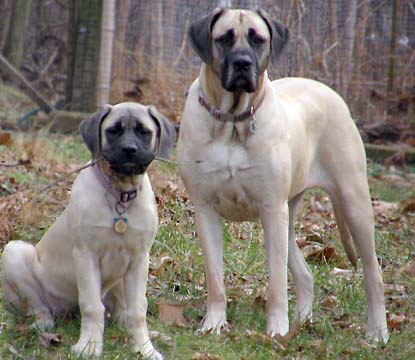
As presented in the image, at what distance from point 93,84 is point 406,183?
11.7ft

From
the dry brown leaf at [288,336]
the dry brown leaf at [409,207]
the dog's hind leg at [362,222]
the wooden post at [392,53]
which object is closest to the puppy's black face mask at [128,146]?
the dry brown leaf at [288,336]

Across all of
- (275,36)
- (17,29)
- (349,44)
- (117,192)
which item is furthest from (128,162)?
(17,29)

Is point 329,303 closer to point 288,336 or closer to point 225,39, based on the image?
point 288,336

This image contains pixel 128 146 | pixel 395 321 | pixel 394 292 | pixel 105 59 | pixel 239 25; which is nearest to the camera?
pixel 128 146

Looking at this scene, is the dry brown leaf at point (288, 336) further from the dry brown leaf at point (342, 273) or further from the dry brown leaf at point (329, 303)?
the dry brown leaf at point (342, 273)

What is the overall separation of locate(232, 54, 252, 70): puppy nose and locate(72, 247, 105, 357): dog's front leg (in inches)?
48.9

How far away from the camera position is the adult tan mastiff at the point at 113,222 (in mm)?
4102

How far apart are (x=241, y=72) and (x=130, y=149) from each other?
86 cm

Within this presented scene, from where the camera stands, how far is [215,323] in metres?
4.72

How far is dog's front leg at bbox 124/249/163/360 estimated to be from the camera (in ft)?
13.8

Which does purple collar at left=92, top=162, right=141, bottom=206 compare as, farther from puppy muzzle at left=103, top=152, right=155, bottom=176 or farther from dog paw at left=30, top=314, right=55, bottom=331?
dog paw at left=30, top=314, right=55, bottom=331

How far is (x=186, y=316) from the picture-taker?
195 inches

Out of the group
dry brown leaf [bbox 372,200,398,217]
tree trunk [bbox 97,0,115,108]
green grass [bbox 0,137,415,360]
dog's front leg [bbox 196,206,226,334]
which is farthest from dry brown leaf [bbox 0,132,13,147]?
dog's front leg [bbox 196,206,226,334]

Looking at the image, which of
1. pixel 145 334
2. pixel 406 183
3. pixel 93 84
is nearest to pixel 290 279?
pixel 145 334
